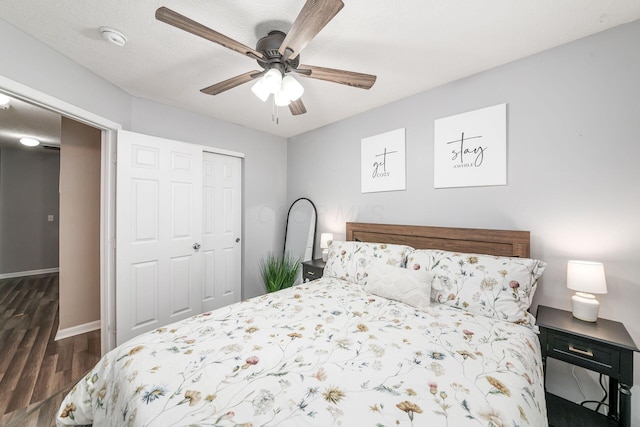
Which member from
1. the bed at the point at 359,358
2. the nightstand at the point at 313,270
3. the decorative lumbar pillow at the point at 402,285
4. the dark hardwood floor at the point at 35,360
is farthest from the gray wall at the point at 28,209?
the decorative lumbar pillow at the point at 402,285

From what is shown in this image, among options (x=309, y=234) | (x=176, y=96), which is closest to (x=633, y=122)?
(x=309, y=234)

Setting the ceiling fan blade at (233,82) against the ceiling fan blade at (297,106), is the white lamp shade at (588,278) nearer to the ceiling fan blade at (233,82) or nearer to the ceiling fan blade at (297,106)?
the ceiling fan blade at (297,106)

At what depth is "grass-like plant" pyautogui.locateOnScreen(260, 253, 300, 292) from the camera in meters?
3.19

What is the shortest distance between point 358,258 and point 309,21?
177 cm

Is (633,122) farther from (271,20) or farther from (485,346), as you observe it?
(271,20)

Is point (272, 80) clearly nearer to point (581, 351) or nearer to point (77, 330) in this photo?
point (581, 351)

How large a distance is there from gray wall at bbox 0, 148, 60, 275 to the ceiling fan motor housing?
5.81m

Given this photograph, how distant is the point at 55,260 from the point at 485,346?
7.17 metres

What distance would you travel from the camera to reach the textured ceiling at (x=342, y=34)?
1371mm

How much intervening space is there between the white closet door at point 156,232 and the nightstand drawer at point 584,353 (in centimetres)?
312

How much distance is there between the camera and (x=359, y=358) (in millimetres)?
1088

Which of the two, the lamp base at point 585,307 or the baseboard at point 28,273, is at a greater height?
the lamp base at point 585,307

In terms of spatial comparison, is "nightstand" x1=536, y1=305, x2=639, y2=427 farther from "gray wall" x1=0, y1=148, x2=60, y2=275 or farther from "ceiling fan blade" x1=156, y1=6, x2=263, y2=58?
"gray wall" x1=0, y1=148, x2=60, y2=275

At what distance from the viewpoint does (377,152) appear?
2.71 metres
